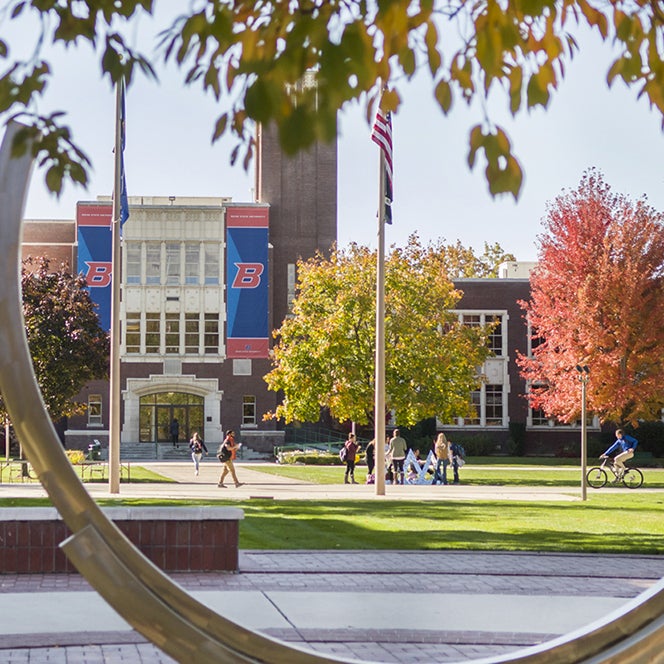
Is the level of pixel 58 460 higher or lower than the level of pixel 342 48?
lower

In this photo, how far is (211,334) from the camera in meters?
58.0

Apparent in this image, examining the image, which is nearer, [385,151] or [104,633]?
[104,633]

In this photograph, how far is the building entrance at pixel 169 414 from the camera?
5797cm

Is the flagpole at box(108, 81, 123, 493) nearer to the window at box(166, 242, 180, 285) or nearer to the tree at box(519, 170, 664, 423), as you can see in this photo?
the tree at box(519, 170, 664, 423)

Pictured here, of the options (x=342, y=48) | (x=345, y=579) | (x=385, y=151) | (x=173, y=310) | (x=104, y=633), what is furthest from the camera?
(x=173, y=310)

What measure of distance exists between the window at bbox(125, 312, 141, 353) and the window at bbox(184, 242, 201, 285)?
320 cm

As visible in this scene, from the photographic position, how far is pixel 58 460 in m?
4.93

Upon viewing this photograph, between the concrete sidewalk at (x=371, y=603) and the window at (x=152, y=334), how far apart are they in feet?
148

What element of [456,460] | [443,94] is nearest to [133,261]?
[456,460]

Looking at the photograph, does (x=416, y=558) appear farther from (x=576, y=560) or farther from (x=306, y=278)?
(x=306, y=278)

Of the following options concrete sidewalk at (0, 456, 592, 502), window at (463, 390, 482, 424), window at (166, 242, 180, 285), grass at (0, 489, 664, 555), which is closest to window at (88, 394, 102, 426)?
window at (166, 242, 180, 285)

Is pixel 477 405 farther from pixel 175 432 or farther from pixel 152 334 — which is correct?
pixel 152 334

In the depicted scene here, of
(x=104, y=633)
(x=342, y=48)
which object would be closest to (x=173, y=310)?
(x=104, y=633)

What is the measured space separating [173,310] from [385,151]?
36.3 m
